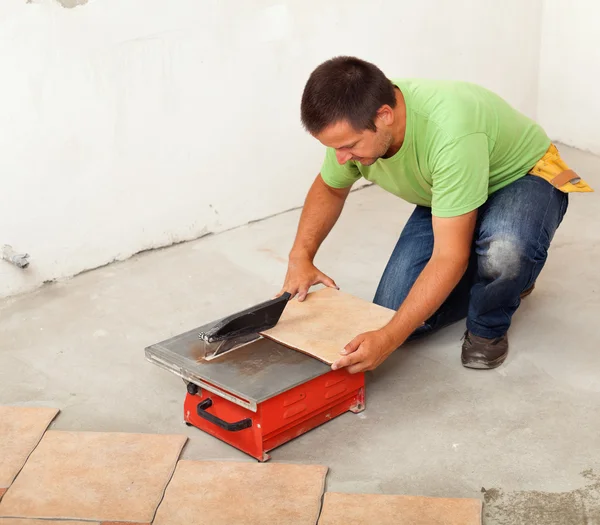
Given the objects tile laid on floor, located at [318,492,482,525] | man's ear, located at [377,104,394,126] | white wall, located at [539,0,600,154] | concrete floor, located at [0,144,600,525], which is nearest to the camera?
tile laid on floor, located at [318,492,482,525]

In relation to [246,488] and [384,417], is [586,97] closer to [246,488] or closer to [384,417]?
[384,417]

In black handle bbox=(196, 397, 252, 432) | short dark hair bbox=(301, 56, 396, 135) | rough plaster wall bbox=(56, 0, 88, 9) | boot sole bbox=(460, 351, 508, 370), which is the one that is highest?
rough plaster wall bbox=(56, 0, 88, 9)

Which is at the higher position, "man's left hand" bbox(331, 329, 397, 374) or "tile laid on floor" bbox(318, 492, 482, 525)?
"man's left hand" bbox(331, 329, 397, 374)

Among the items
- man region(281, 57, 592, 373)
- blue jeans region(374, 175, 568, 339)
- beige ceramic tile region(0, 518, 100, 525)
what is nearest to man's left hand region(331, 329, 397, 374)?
man region(281, 57, 592, 373)

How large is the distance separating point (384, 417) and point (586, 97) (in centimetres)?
306

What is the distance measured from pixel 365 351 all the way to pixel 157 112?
1.68 metres

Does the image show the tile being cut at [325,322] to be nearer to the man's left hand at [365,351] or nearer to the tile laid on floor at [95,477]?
the man's left hand at [365,351]

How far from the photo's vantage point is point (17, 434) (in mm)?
2389

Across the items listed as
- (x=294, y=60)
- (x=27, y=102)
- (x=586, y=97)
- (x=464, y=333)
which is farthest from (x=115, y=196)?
(x=586, y=97)

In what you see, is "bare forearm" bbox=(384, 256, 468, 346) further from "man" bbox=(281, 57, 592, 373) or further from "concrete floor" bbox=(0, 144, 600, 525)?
"concrete floor" bbox=(0, 144, 600, 525)

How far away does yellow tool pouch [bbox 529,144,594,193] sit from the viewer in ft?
8.71

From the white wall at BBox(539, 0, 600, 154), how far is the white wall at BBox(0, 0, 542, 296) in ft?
2.91

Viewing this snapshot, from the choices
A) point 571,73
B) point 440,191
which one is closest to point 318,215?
point 440,191

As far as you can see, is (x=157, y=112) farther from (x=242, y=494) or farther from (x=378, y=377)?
(x=242, y=494)
